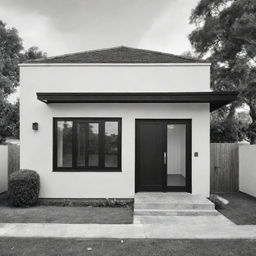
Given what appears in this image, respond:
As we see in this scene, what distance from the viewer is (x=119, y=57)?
9.16 m

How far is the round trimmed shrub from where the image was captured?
7449 millimetres

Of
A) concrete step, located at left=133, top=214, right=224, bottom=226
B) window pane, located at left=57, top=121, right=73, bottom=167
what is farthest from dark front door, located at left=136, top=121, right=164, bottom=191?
window pane, located at left=57, top=121, right=73, bottom=167

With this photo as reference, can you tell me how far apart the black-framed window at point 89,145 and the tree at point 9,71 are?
9.79 meters

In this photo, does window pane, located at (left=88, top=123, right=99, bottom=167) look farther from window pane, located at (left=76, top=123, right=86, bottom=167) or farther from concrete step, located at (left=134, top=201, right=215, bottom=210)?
concrete step, located at (left=134, top=201, right=215, bottom=210)

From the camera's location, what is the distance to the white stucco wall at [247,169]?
906cm

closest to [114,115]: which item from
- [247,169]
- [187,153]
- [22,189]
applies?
[187,153]

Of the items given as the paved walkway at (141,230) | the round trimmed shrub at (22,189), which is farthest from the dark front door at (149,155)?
the round trimmed shrub at (22,189)

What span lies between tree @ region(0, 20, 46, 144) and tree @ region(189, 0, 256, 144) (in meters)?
12.9

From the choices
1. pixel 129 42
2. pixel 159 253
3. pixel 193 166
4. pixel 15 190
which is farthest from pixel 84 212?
pixel 129 42

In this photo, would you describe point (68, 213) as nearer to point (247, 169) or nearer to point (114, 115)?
point (114, 115)

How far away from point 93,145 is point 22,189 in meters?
2.43

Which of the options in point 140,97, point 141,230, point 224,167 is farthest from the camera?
point 224,167

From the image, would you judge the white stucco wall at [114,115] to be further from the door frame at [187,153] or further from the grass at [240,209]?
the grass at [240,209]

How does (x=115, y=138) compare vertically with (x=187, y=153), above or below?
above
